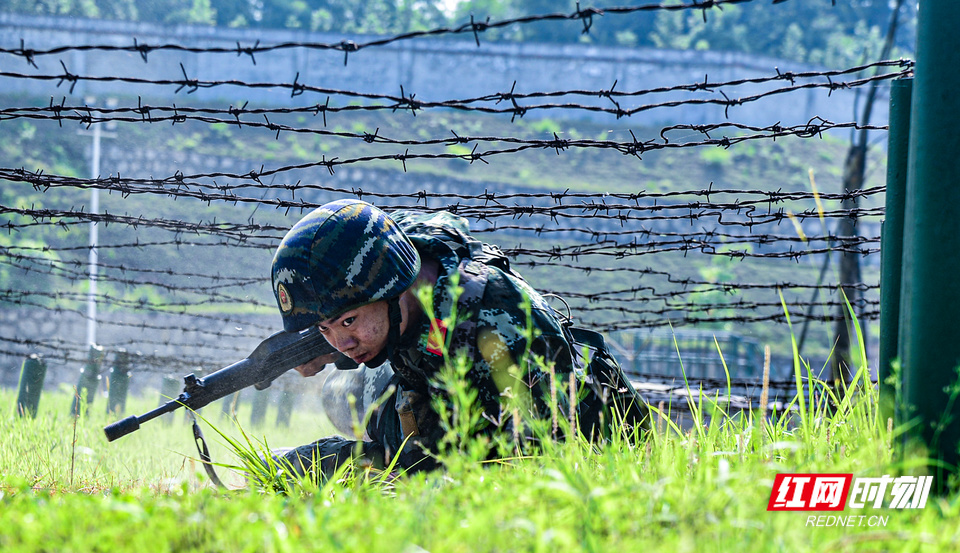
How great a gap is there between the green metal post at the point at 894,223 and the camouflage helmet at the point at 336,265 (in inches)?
65.7

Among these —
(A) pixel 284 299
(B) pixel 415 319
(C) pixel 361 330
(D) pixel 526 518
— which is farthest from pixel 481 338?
(D) pixel 526 518

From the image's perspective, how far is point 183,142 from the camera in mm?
30312

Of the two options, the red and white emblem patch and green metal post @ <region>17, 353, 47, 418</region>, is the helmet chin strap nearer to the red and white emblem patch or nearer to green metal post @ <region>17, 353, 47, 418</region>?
the red and white emblem patch

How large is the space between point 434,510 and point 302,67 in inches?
1498

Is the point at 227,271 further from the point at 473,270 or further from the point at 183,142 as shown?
the point at 473,270

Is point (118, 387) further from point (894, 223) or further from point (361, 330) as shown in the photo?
point (894, 223)

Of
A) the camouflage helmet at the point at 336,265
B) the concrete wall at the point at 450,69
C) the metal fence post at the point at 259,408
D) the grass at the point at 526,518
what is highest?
the concrete wall at the point at 450,69

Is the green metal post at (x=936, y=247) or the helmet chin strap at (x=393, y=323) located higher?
→ the green metal post at (x=936, y=247)

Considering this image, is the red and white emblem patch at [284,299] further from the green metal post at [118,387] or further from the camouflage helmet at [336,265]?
the green metal post at [118,387]

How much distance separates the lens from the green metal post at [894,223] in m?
2.10

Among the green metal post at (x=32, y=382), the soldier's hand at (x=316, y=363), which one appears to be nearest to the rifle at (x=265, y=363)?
the soldier's hand at (x=316, y=363)

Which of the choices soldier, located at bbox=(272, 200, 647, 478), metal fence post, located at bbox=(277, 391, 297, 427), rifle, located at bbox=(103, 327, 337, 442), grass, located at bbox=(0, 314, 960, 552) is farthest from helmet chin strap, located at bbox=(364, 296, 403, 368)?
metal fence post, located at bbox=(277, 391, 297, 427)

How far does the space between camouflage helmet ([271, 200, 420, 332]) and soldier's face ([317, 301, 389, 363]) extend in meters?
0.06

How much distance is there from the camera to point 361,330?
3023mm
